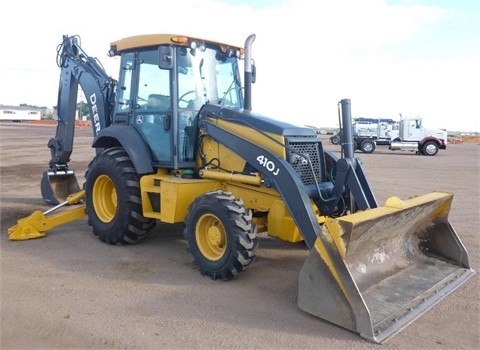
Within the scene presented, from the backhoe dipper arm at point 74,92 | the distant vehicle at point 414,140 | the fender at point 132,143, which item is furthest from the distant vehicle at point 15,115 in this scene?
the fender at point 132,143

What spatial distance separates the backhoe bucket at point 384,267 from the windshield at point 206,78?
285 centimetres

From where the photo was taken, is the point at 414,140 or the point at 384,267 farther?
the point at 414,140

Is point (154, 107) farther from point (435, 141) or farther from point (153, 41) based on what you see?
point (435, 141)

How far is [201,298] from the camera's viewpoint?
470 centimetres

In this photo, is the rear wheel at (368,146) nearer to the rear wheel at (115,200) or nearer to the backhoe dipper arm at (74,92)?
the backhoe dipper arm at (74,92)

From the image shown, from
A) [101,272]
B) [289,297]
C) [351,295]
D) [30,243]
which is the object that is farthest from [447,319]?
[30,243]

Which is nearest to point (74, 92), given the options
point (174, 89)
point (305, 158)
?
point (174, 89)

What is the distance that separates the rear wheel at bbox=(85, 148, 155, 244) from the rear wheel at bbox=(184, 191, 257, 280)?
1.18 meters

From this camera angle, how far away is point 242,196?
582cm

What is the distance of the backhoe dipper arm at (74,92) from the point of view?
757cm

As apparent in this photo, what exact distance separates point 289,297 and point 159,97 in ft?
10.6

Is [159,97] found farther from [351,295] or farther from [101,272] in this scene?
[351,295]

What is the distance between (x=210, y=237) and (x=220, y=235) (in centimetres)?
16

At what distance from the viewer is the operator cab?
609 centimetres
